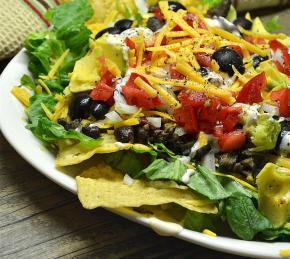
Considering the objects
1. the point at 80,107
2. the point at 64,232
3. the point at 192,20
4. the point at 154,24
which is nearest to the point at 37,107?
the point at 80,107

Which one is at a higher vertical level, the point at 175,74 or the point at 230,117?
the point at 175,74

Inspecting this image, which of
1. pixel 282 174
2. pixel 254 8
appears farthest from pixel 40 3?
pixel 282 174

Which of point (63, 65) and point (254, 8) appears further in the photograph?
point (254, 8)

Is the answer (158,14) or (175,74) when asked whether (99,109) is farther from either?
(158,14)

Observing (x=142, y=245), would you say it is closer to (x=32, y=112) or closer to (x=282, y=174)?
(x=282, y=174)

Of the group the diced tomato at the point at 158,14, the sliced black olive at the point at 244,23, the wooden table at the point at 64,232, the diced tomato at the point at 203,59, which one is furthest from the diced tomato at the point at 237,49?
the wooden table at the point at 64,232

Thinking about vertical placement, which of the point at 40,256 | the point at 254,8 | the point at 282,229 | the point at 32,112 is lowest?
the point at 254,8
